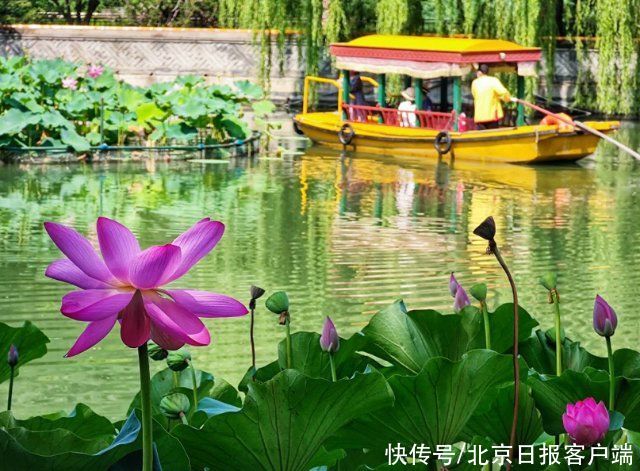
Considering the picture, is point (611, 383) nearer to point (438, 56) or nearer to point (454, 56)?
point (454, 56)

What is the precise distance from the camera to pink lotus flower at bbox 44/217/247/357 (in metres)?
1.51

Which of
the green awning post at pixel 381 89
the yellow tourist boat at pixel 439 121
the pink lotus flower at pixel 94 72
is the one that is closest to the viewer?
the yellow tourist boat at pixel 439 121

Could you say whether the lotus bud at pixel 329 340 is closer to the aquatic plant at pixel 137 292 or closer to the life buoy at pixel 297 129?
the aquatic plant at pixel 137 292

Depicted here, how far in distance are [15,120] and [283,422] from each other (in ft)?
37.3

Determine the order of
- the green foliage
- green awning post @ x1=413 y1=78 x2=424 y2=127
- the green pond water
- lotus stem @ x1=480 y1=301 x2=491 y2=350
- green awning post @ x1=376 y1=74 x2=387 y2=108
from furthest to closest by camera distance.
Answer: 1. green awning post @ x1=376 y1=74 x2=387 y2=108
2. green awning post @ x1=413 y1=78 x2=424 y2=127
3. the green foliage
4. the green pond water
5. lotus stem @ x1=480 y1=301 x2=491 y2=350

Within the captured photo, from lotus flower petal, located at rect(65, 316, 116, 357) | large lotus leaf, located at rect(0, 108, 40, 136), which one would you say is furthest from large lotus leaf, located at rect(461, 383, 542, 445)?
large lotus leaf, located at rect(0, 108, 40, 136)

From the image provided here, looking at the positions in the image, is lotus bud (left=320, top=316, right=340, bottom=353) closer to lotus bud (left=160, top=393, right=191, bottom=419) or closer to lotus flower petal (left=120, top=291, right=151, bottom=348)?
lotus bud (left=160, top=393, right=191, bottom=419)

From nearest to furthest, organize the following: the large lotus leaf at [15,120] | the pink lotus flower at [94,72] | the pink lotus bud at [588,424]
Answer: the pink lotus bud at [588,424] < the large lotus leaf at [15,120] < the pink lotus flower at [94,72]

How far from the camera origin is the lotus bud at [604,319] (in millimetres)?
2045

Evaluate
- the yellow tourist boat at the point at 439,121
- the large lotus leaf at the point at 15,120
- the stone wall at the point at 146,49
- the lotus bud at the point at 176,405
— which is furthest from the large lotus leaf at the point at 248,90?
the lotus bud at the point at 176,405

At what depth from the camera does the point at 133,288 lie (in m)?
1.54

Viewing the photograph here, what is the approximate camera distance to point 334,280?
7512 millimetres

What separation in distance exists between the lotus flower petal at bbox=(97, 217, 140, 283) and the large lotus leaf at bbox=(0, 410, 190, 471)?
24 centimetres

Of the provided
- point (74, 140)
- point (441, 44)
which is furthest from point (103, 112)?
point (441, 44)
